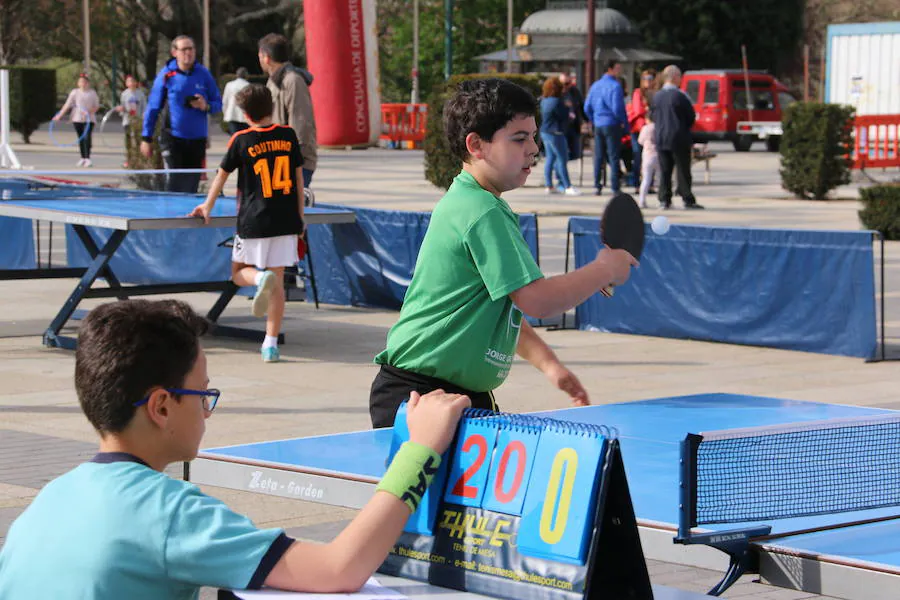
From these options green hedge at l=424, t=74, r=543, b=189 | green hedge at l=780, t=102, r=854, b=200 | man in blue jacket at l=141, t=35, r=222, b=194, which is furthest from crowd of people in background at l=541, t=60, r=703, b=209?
man in blue jacket at l=141, t=35, r=222, b=194

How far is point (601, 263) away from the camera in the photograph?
3.89 m

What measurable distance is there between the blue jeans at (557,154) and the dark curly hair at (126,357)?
22.8 metres

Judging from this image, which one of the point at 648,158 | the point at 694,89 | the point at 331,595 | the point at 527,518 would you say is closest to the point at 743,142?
the point at 694,89

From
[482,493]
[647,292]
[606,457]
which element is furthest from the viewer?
[647,292]

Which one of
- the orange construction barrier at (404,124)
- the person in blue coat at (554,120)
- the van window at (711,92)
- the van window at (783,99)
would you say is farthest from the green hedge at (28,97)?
the person in blue coat at (554,120)

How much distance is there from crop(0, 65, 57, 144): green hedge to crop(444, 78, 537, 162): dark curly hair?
4264 centimetres

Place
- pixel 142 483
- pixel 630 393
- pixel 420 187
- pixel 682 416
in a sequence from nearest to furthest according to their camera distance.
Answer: pixel 142 483 → pixel 682 416 → pixel 630 393 → pixel 420 187

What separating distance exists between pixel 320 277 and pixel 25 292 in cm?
301

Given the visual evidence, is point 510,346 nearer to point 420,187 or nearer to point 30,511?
point 30,511

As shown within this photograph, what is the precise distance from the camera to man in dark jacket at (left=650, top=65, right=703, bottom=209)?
75.3ft

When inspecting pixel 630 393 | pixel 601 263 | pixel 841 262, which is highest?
pixel 601 263

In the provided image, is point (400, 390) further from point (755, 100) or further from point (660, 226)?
point (755, 100)

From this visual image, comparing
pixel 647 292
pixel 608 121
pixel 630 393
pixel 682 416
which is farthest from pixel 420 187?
pixel 682 416

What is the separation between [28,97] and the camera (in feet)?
151
